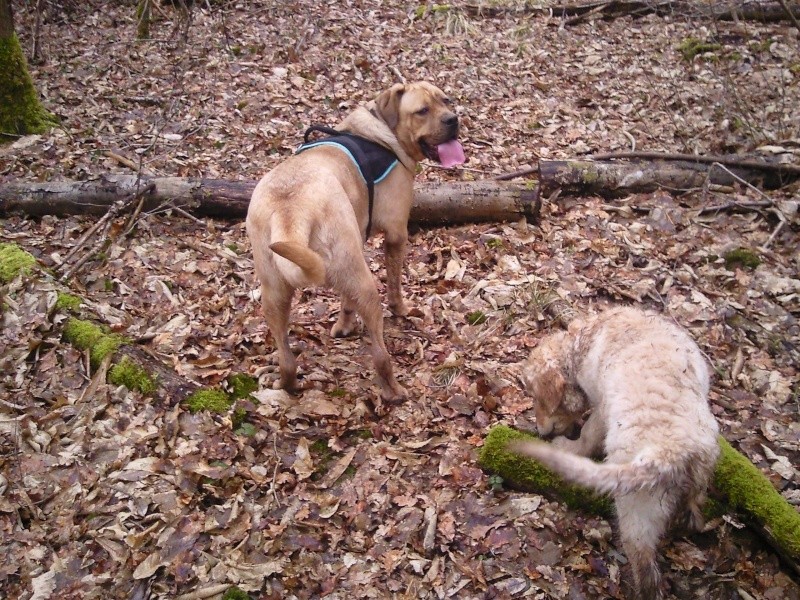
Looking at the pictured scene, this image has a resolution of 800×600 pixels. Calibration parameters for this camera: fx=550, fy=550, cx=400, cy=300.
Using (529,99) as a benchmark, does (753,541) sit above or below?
below

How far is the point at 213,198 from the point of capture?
6.55 meters

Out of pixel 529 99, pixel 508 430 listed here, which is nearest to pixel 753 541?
pixel 508 430

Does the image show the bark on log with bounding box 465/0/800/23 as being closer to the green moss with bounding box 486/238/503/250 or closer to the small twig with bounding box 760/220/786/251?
the small twig with bounding box 760/220/786/251

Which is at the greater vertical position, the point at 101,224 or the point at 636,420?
the point at 636,420

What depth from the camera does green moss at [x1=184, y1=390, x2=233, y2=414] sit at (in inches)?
169

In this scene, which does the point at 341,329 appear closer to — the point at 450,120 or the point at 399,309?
the point at 399,309

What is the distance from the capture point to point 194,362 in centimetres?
482

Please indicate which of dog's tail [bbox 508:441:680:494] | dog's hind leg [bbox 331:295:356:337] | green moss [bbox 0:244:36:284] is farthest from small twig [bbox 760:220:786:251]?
green moss [bbox 0:244:36:284]

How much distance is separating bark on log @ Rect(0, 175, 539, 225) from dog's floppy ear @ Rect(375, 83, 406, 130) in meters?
1.41

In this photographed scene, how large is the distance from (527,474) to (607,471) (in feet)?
3.83

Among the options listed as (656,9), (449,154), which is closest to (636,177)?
(449,154)

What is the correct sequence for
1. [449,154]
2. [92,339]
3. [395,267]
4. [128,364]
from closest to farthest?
[128,364] < [92,339] < [449,154] < [395,267]

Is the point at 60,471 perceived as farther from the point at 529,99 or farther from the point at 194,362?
the point at 529,99

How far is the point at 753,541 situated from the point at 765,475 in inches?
24.9
